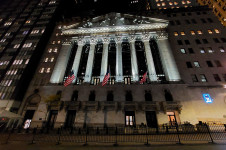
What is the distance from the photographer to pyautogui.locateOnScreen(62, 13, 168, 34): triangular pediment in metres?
→ 38.9

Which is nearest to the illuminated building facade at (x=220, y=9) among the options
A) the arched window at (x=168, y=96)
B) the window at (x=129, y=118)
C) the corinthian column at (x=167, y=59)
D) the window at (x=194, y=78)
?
the corinthian column at (x=167, y=59)

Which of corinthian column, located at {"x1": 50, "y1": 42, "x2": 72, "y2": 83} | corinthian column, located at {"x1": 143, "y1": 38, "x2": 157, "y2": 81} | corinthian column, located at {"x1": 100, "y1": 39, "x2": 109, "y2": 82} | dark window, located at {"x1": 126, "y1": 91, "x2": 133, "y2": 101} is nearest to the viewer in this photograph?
dark window, located at {"x1": 126, "y1": 91, "x2": 133, "y2": 101}

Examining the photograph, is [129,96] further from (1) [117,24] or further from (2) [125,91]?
(1) [117,24]

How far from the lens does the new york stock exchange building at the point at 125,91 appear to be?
24.1 metres

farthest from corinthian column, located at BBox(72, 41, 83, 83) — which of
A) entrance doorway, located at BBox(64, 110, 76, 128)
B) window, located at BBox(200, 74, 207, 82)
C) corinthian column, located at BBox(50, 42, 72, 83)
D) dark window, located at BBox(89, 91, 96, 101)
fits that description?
window, located at BBox(200, 74, 207, 82)

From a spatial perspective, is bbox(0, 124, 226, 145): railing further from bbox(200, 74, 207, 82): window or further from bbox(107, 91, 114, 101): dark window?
bbox(200, 74, 207, 82): window

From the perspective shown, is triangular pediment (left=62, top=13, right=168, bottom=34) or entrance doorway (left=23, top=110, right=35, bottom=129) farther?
triangular pediment (left=62, top=13, right=168, bottom=34)

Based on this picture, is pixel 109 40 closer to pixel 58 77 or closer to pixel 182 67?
pixel 58 77

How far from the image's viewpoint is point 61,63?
3400 cm

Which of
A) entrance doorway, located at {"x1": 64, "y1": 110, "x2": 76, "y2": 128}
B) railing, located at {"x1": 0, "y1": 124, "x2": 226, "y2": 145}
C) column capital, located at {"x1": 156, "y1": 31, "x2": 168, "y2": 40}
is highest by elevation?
column capital, located at {"x1": 156, "y1": 31, "x2": 168, "y2": 40}

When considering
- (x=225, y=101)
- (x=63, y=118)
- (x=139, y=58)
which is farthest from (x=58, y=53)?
(x=225, y=101)

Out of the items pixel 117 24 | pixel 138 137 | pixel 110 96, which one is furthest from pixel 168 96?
pixel 117 24

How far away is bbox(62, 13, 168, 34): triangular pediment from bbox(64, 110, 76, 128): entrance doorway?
28840 mm

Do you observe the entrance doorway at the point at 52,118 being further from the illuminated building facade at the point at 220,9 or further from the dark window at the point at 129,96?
the illuminated building facade at the point at 220,9
